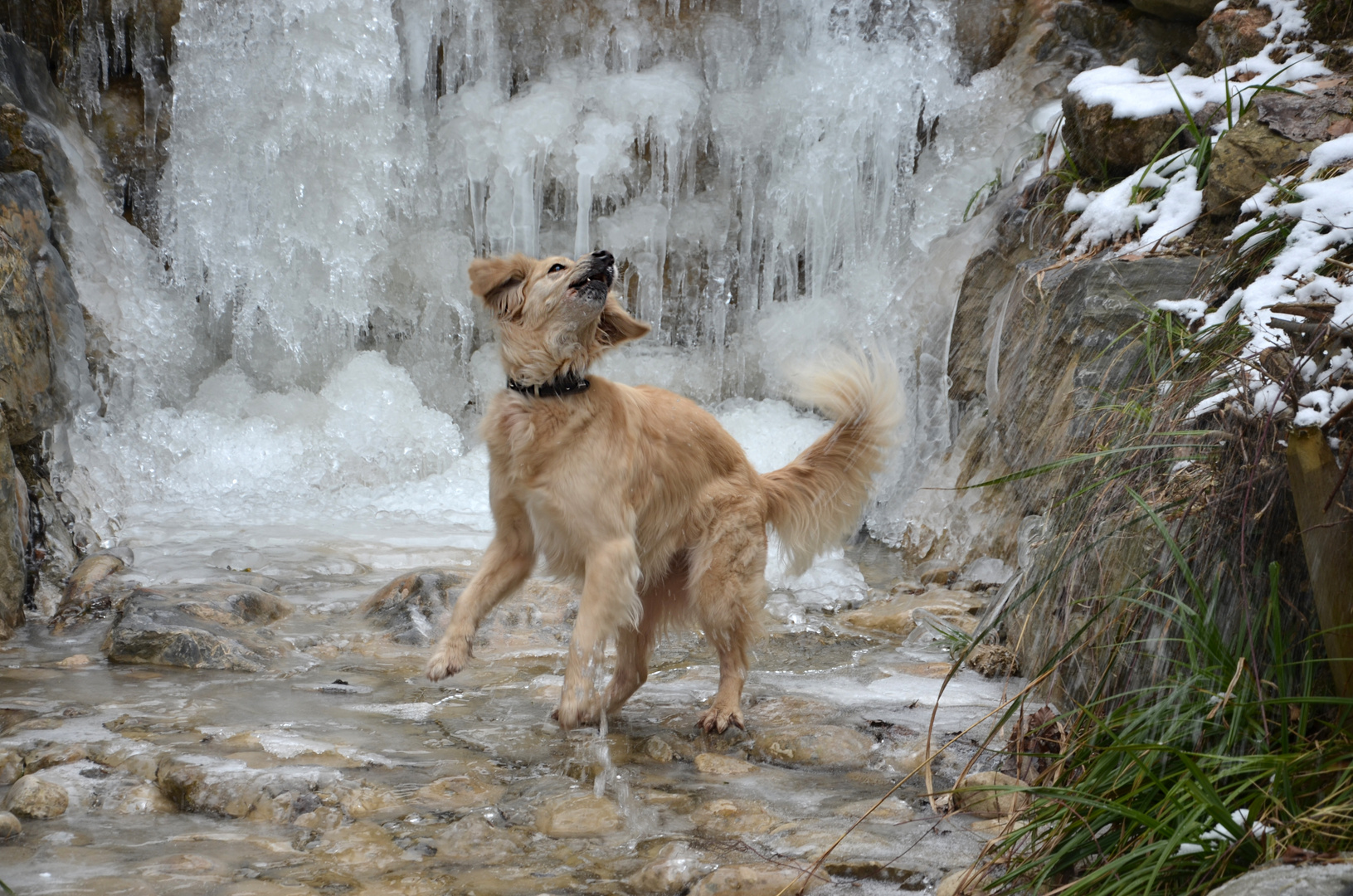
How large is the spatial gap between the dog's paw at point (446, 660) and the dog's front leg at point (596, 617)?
0.34 m

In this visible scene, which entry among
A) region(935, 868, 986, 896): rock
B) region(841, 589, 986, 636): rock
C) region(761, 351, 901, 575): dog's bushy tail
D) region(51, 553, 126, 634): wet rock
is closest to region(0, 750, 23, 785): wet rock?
region(51, 553, 126, 634): wet rock

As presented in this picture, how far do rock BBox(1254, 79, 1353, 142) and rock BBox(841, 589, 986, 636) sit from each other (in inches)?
95.9

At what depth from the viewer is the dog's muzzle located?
3.40m

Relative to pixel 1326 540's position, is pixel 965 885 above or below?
below

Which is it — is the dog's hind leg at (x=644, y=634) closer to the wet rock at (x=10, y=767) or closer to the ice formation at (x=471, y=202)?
the wet rock at (x=10, y=767)

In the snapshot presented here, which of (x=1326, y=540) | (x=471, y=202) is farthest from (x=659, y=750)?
(x=471, y=202)

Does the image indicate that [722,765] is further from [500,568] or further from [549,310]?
[549,310]

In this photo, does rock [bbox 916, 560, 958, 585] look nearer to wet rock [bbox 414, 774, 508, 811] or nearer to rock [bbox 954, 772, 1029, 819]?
rock [bbox 954, 772, 1029, 819]

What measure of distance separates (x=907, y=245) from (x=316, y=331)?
5.86 meters

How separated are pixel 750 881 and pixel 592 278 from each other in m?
2.00

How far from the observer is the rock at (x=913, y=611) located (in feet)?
16.3

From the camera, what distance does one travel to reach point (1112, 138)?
5.20 meters

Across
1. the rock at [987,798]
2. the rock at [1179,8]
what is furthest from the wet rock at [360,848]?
the rock at [1179,8]

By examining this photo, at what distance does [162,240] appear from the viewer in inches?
382
